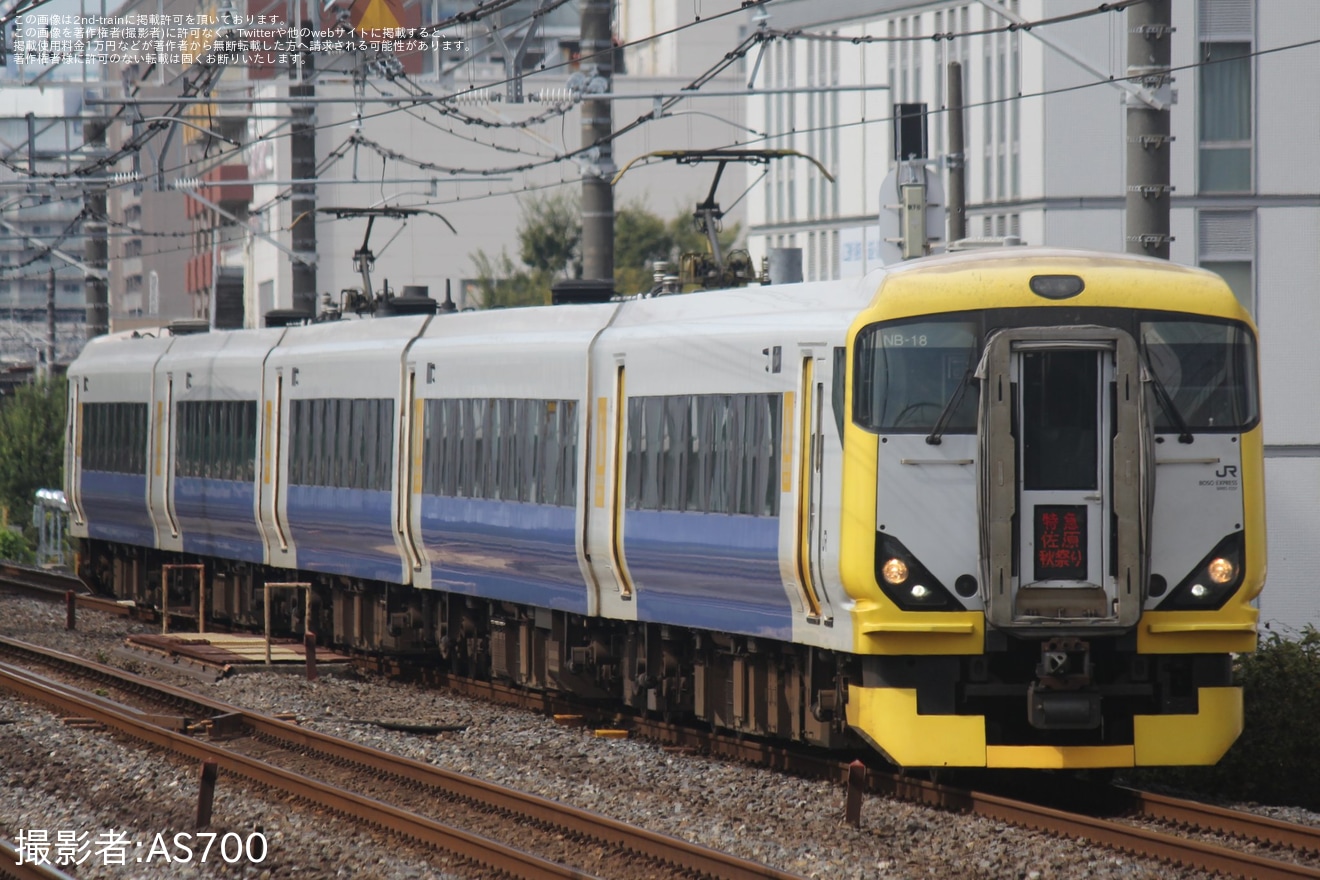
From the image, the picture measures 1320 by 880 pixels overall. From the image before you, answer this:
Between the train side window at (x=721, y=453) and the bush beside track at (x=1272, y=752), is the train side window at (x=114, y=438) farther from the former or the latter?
the bush beside track at (x=1272, y=752)

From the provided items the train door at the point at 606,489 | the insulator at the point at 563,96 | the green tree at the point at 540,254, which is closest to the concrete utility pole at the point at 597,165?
the insulator at the point at 563,96

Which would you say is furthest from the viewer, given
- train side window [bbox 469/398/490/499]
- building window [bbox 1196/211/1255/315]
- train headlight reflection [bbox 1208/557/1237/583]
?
building window [bbox 1196/211/1255/315]

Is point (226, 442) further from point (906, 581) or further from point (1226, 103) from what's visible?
point (1226, 103)

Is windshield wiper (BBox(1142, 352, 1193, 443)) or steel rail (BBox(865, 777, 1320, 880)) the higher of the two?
windshield wiper (BBox(1142, 352, 1193, 443))

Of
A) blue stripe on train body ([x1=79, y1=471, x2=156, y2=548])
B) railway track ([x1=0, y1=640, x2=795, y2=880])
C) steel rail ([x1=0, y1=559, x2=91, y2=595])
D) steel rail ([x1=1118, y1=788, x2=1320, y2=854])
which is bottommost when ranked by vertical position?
steel rail ([x1=0, y1=559, x2=91, y2=595])

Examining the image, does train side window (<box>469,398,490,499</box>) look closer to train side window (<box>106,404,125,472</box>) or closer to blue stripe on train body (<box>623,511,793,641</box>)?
blue stripe on train body (<box>623,511,793,641</box>)

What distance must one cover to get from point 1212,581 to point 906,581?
167cm

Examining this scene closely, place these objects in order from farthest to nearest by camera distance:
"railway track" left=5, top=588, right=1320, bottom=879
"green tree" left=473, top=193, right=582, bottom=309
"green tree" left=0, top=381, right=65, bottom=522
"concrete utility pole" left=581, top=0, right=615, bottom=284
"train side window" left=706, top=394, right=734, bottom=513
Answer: "green tree" left=473, top=193, right=582, bottom=309
"green tree" left=0, top=381, right=65, bottom=522
"concrete utility pole" left=581, top=0, right=615, bottom=284
"train side window" left=706, top=394, right=734, bottom=513
"railway track" left=5, top=588, right=1320, bottom=879

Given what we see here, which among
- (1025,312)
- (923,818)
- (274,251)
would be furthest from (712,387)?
(274,251)

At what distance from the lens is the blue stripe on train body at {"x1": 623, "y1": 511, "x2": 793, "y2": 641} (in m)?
12.7

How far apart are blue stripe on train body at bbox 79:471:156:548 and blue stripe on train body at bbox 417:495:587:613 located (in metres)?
8.60

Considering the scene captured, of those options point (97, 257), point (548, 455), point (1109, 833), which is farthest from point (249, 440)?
point (97, 257)

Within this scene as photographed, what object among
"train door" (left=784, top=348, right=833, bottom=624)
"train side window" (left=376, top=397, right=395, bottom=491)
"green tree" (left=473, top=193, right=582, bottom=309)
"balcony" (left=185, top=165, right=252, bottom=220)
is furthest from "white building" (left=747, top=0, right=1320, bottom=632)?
"balcony" (left=185, top=165, right=252, bottom=220)

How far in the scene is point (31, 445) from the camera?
4250 centimetres
